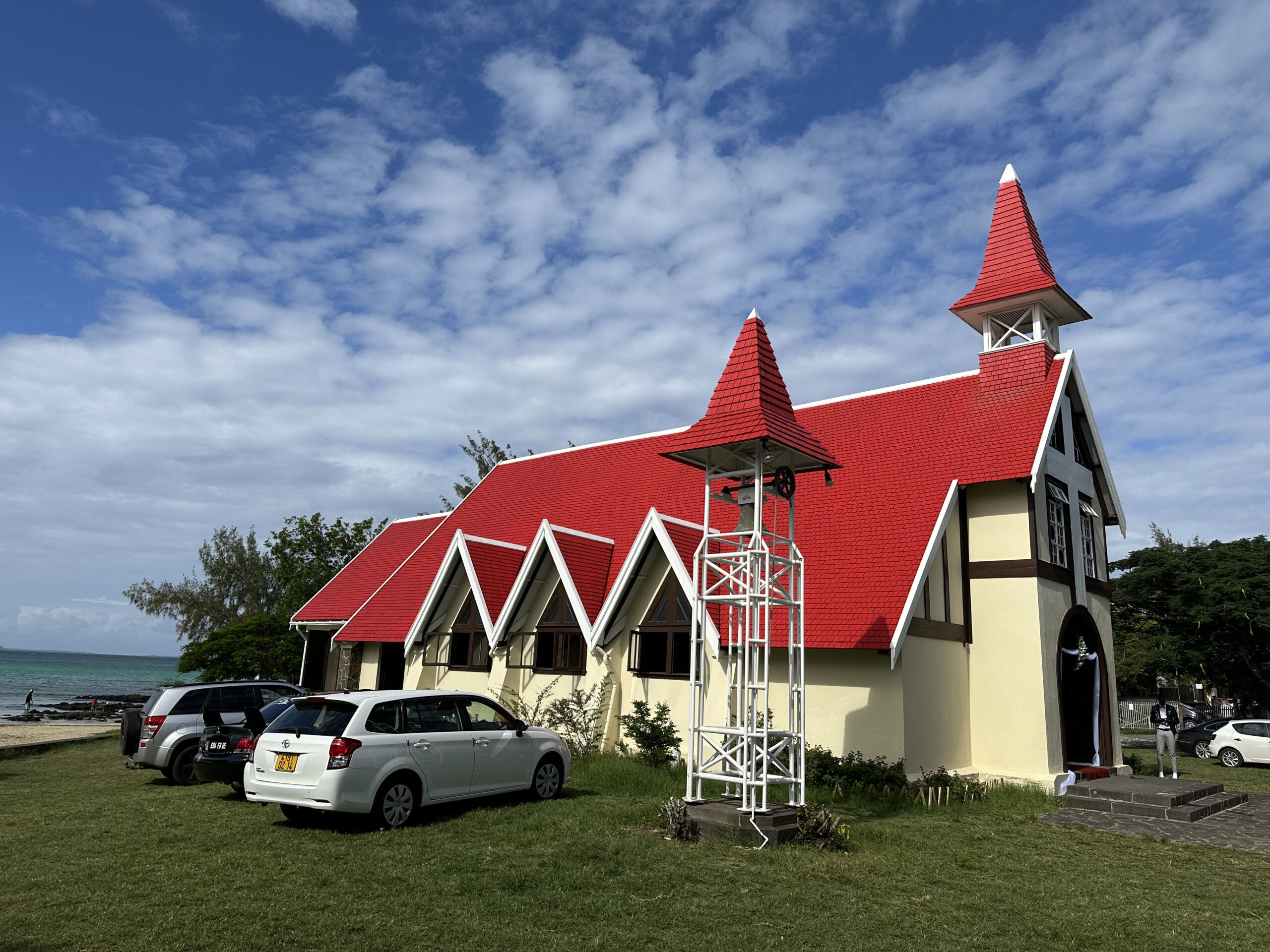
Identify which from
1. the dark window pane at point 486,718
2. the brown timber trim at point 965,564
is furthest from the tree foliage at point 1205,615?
the dark window pane at point 486,718

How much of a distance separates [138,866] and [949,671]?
13509mm

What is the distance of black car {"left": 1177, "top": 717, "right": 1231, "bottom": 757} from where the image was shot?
26.4 m

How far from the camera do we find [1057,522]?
18.4 m

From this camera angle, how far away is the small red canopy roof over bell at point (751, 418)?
1204 centimetres

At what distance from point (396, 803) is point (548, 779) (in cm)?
282

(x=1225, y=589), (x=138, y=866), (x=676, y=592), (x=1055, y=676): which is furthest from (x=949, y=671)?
(x=1225, y=589)

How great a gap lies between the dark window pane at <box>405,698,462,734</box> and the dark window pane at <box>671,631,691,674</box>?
6.91 m

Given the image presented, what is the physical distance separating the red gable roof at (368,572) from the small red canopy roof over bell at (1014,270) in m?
18.0

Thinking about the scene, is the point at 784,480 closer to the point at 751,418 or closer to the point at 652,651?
the point at 751,418

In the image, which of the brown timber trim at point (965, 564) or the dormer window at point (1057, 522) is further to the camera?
the dormer window at point (1057, 522)

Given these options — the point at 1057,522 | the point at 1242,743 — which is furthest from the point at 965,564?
the point at 1242,743

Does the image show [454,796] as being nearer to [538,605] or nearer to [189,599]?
[538,605]

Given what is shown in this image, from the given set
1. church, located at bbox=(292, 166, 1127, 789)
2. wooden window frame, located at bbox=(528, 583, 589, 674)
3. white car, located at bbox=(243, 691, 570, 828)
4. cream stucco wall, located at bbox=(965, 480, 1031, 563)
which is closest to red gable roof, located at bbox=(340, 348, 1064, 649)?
church, located at bbox=(292, 166, 1127, 789)

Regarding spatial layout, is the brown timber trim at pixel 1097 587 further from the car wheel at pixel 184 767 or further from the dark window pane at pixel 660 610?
the car wheel at pixel 184 767
